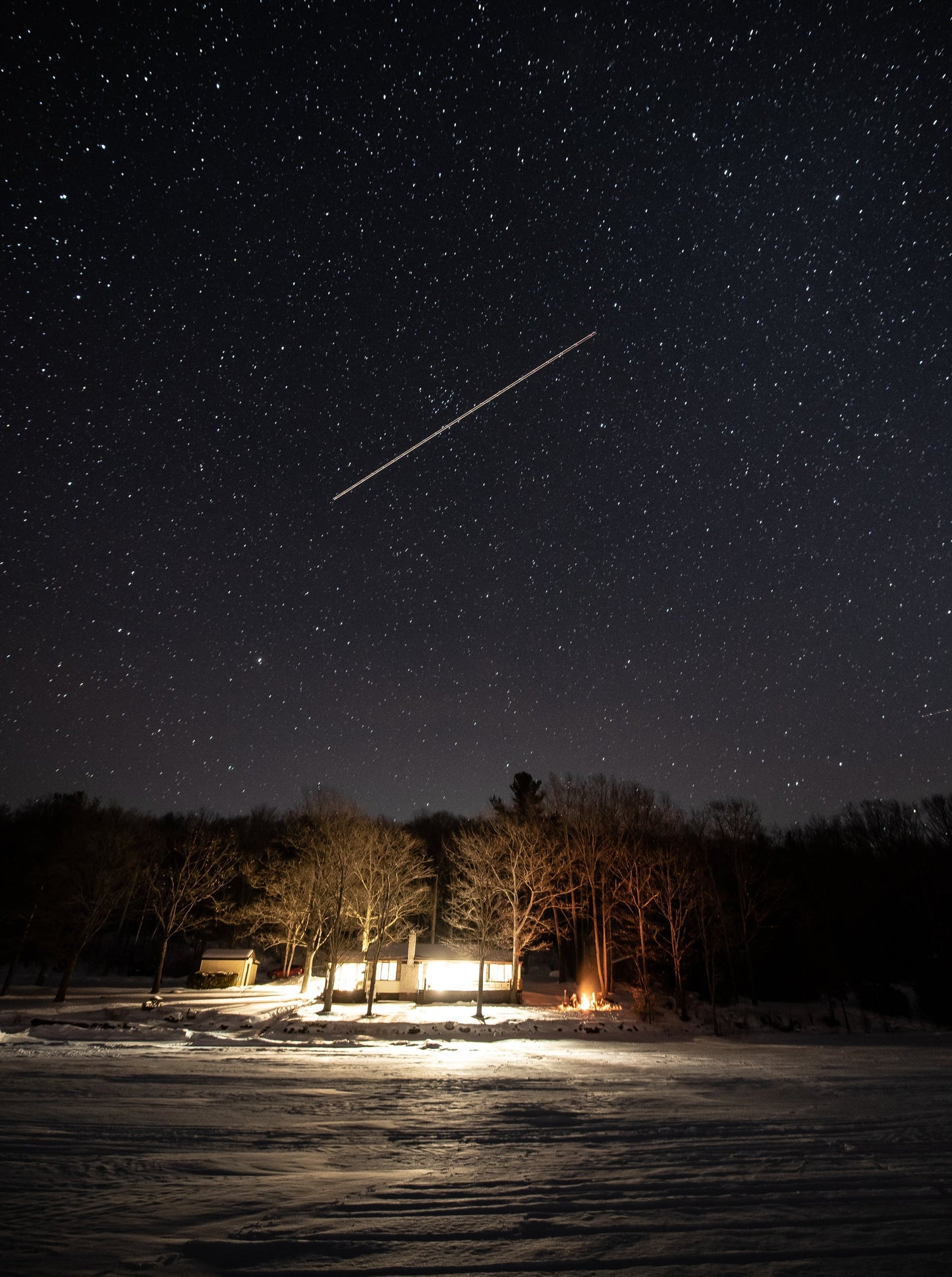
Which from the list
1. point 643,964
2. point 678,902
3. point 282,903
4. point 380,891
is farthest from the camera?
point 282,903

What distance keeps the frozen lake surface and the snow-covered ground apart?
3 centimetres

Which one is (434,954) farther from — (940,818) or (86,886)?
(940,818)

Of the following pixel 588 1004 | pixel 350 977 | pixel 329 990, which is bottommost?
pixel 588 1004

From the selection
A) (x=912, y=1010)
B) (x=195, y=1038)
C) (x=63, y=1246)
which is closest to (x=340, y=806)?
(x=195, y=1038)

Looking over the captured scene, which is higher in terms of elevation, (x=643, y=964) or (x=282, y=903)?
(x=282, y=903)

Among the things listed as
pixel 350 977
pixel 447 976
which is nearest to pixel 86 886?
pixel 350 977

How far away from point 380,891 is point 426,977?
35.6ft

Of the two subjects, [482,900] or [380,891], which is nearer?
[380,891]

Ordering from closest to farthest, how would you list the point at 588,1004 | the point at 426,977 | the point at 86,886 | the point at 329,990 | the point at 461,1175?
the point at 461,1175, the point at 329,990, the point at 588,1004, the point at 86,886, the point at 426,977

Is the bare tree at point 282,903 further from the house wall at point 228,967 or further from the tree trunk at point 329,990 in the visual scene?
the tree trunk at point 329,990

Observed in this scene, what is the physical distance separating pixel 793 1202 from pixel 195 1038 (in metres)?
19.6

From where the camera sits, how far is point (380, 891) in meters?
32.9

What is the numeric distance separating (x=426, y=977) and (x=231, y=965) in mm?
15970

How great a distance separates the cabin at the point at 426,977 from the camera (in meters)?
39.1
